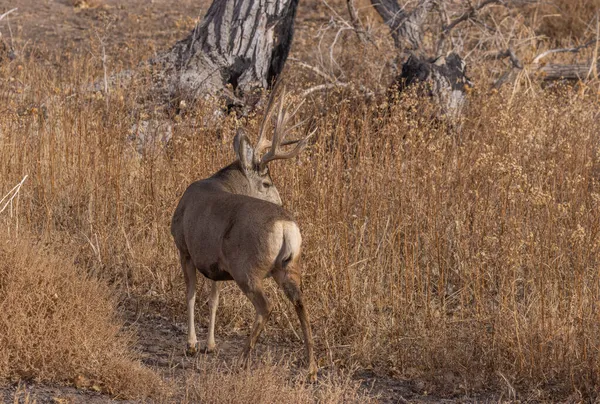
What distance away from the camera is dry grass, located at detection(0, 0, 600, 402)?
515 centimetres

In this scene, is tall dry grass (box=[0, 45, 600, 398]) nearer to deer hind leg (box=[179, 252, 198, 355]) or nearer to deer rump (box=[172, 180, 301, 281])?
deer hind leg (box=[179, 252, 198, 355])

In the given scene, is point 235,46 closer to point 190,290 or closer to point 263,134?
point 263,134

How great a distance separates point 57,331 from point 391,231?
101 inches

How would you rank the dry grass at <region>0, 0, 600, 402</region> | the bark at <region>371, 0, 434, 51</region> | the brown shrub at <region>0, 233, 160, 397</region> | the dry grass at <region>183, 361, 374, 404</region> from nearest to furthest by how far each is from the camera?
the dry grass at <region>183, 361, 374, 404</region> < the brown shrub at <region>0, 233, 160, 397</region> < the dry grass at <region>0, 0, 600, 402</region> < the bark at <region>371, 0, 434, 51</region>

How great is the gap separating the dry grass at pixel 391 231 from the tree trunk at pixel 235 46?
1.01m

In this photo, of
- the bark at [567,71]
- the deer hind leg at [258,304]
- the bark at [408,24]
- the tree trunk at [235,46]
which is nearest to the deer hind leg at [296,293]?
the deer hind leg at [258,304]

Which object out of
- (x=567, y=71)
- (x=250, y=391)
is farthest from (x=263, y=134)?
(x=567, y=71)

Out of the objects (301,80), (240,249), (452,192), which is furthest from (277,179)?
(301,80)

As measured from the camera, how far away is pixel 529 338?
16.9 feet

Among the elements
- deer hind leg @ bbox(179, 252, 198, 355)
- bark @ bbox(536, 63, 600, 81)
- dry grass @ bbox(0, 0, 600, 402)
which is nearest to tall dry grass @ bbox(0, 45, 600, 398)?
dry grass @ bbox(0, 0, 600, 402)

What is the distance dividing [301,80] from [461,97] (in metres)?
2.22

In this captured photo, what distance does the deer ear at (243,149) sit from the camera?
5.55 meters

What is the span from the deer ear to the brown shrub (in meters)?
1.21

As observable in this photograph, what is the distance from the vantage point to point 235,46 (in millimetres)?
9586
